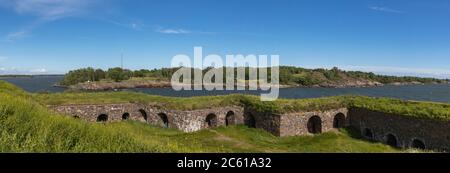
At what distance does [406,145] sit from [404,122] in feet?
5.19

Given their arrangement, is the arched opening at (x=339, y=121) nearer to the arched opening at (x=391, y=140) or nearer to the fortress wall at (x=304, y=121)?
the fortress wall at (x=304, y=121)

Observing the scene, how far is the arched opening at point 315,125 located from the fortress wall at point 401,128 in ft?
Result: 9.37

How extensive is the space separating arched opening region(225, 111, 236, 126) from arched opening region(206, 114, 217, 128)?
126 centimetres

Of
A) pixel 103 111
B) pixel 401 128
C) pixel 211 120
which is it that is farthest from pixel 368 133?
pixel 103 111

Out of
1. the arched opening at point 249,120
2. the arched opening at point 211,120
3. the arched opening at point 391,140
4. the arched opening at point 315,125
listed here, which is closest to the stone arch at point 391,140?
the arched opening at point 391,140

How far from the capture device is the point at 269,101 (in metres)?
29.3

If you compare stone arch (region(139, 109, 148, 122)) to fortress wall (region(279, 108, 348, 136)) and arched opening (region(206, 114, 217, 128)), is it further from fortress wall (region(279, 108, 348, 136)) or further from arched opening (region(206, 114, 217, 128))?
fortress wall (region(279, 108, 348, 136))

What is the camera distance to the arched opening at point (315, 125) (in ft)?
98.0

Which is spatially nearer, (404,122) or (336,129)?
(404,122)

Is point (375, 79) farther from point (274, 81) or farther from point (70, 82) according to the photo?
point (70, 82)

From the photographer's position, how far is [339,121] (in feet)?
102

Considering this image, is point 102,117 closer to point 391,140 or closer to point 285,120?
point 285,120

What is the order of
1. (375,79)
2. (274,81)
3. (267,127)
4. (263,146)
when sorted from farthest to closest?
(375,79), (274,81), (267,127), (263,146)

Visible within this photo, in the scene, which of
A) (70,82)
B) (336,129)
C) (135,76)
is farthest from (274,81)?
(336,129)
